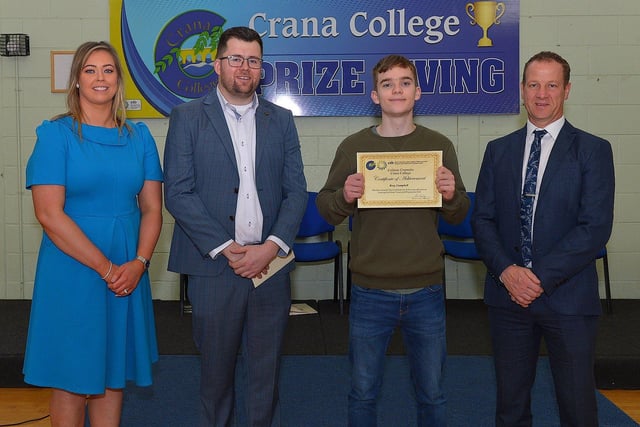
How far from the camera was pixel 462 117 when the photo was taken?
18.8 ft

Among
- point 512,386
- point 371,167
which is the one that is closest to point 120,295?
point 371,167

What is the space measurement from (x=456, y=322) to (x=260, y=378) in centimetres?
265

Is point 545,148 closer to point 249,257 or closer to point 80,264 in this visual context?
point 249,257

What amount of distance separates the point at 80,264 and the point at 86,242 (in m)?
0.10

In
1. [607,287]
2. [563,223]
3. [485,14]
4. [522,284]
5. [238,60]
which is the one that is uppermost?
[485,14]

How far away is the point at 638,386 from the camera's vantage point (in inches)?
161

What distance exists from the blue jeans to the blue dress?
0.84 metres

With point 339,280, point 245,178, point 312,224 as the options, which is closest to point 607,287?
point 339,280

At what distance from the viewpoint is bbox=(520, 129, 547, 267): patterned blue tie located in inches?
101

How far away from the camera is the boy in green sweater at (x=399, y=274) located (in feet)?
8.24

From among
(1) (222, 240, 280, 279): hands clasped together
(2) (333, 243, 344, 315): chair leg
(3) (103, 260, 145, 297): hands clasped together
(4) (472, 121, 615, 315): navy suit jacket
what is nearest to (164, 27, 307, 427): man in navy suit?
(1) (222, 240, 280, 279): hands clasped together

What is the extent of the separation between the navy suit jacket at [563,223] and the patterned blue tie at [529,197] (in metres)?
0.02

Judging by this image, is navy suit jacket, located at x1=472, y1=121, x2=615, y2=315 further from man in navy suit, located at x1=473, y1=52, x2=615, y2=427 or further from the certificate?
the certificate

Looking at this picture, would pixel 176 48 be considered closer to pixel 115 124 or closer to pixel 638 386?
pixel 115 124
